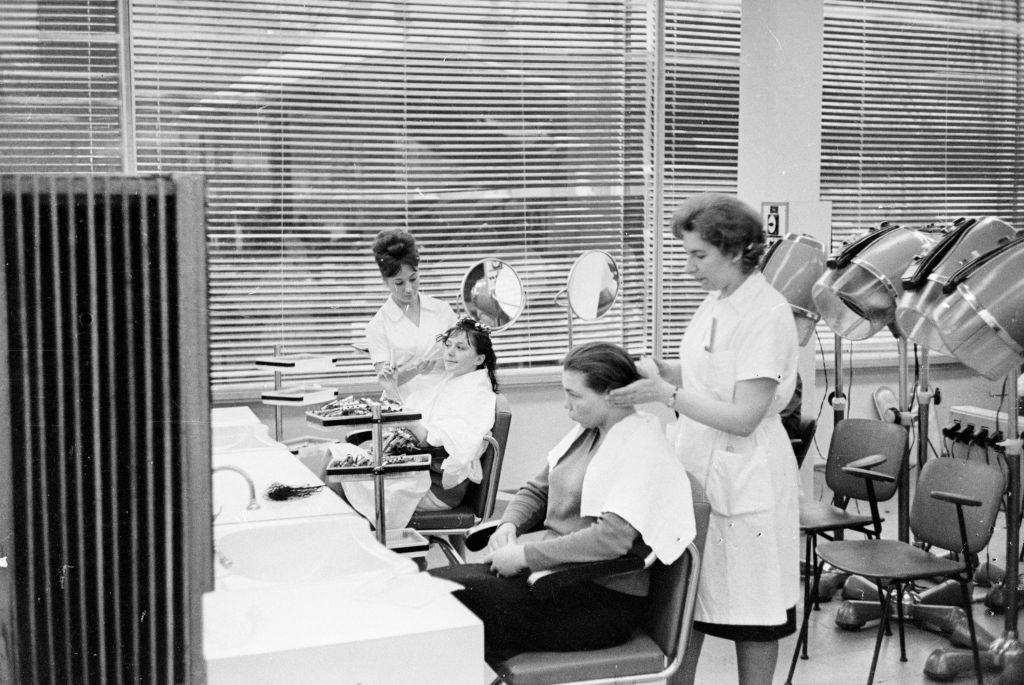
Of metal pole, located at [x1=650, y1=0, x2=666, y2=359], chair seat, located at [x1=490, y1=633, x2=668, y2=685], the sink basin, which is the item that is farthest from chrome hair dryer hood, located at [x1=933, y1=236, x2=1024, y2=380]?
metal pole, located at [x1=650, y1=0, x2=666, y2=359]

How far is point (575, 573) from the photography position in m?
2.12

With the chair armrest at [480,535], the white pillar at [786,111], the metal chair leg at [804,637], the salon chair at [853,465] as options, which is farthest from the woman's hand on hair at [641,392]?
the white pillar at [786,111]

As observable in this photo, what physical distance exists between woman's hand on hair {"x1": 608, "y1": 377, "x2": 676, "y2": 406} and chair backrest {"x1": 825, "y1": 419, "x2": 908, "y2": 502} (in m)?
1.70

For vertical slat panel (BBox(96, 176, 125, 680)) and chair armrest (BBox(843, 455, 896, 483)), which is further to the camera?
chair armrest (BBox(843, 455, 896, 483))

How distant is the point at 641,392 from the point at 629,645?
538 mm

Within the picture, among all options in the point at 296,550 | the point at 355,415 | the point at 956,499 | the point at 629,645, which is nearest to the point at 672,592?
the point at 629,645

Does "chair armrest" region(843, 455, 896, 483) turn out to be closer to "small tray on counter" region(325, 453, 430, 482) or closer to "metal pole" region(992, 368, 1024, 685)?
"metal pole" region(992, 368, 1024, 685)

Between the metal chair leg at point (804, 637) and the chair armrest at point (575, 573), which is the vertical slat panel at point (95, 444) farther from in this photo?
the metal chair leg at point (804, 637)

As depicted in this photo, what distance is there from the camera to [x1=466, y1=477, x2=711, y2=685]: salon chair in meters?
2.11

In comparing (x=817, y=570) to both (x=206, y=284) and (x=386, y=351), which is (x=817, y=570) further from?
(x=206, y=284)

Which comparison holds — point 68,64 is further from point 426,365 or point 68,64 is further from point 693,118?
Answer: point 693,118

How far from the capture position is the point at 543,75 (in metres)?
A: 5.22

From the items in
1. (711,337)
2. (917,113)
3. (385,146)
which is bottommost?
(711,337)

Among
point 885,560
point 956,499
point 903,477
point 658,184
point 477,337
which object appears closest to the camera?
point 956,499
